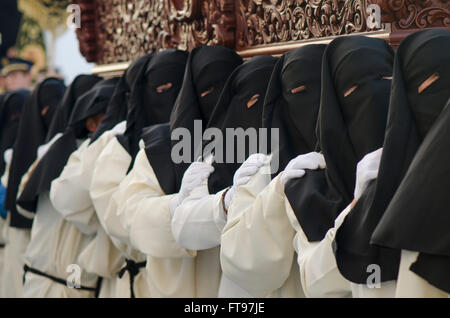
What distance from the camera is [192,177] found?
2848 mm

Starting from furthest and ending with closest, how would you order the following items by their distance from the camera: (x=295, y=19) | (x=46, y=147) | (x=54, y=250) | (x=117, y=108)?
(x=46, y=147) → (x=54, y=250) → (x=117, y=108) → (x=295, y=19)

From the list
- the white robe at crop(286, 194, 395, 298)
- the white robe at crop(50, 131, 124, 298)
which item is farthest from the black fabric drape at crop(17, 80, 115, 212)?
the white robe at crop(286, 194, 395, 298)

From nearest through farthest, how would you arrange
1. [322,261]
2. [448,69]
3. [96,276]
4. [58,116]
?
[448,69] < [322,261] < [96,276] < [58,116]

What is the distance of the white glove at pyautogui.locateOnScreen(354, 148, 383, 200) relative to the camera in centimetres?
198

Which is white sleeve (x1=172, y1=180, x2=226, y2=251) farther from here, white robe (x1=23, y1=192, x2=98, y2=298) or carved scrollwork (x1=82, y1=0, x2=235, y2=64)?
white robe (x1=23, y1=192, x2=98, y2=298)

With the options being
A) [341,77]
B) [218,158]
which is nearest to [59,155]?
[218,158]

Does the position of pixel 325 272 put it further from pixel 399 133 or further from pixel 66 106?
pixel 66 106

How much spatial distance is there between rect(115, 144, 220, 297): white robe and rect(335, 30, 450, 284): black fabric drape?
1.12 meters

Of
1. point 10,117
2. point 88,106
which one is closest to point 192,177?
point 88,106

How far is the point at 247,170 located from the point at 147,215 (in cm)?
61

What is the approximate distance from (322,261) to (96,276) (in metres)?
2.09

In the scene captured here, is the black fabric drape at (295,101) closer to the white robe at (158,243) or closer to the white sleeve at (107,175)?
the white robe at (158,243)

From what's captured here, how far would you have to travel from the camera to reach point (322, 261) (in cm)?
213

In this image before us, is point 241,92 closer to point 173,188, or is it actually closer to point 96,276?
point 173,188
